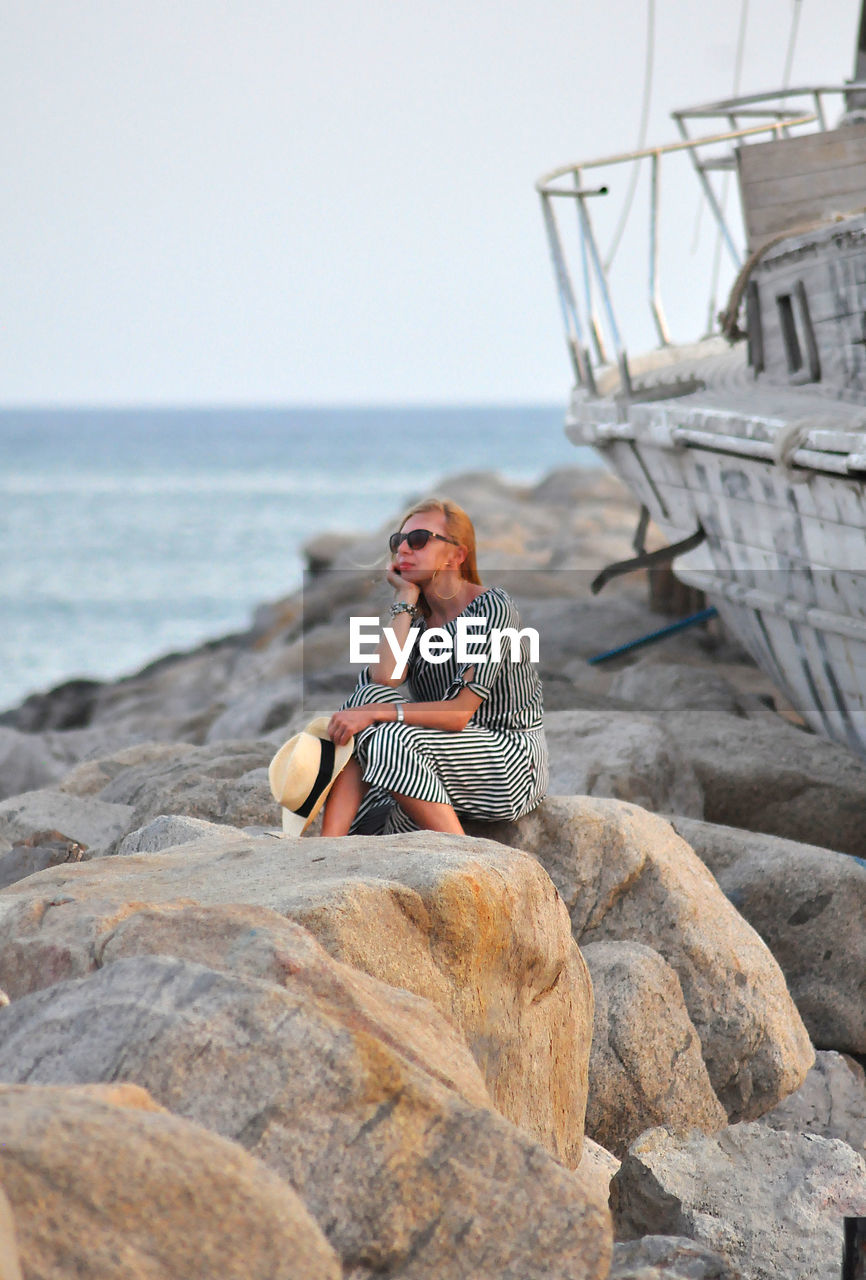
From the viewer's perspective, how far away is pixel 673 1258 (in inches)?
92.0

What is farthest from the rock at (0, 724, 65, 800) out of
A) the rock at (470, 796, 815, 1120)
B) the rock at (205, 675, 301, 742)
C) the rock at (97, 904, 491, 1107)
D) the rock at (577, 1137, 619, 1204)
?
the rock at (97, 904, 491, 1107)

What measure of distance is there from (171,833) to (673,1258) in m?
1.60

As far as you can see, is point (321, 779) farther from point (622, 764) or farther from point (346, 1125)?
point (346, 1125)

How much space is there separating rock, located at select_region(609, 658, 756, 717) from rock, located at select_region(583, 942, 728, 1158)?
2.96 metres

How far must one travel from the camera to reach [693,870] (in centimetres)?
366

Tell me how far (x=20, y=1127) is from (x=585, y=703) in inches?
194

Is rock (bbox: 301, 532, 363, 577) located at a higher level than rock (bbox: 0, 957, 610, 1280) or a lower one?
lower

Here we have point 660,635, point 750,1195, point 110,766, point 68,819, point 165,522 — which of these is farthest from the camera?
point 165,522

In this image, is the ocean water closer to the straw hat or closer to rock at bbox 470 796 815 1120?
the straw hat

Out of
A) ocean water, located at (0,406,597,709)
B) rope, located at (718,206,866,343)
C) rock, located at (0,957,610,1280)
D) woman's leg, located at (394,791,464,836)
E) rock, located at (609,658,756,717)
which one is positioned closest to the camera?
rock, located at (0,957,610,1280)

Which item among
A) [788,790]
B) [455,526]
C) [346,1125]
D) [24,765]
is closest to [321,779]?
[455,526]

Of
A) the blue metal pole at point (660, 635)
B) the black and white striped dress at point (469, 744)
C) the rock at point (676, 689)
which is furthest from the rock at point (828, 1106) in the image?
the blue metal pole at point (660, 635)

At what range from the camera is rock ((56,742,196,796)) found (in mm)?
5547

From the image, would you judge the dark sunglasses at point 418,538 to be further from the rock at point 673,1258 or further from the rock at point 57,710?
the rock at point 57,710
